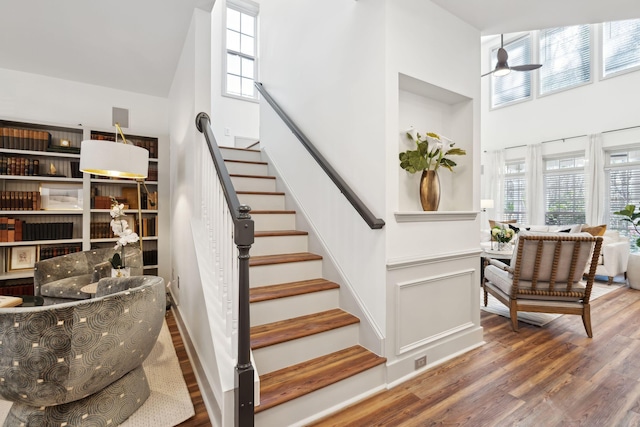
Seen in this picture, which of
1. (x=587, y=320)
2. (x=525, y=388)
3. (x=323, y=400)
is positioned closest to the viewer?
(x=323, y=400)

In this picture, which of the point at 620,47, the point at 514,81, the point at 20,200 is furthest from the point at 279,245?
the point at 514,81

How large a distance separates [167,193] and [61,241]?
123 cm

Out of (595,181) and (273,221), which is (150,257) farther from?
(595,181)

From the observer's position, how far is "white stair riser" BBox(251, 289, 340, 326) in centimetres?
209

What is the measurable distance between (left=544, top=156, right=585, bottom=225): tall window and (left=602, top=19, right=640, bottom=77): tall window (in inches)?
69.0

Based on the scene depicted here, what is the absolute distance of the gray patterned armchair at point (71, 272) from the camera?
2.72 metres

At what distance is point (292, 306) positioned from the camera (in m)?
2.21

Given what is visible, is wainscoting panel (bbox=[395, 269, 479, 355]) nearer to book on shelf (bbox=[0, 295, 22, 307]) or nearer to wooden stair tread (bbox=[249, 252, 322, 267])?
wooden stair tread (bbox=[249, 252, 322, 267])

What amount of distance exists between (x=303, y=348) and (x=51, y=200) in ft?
11.4

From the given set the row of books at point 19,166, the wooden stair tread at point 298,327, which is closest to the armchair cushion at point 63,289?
the row of books at point 19,166

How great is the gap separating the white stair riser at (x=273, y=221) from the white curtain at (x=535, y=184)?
21.4 ft

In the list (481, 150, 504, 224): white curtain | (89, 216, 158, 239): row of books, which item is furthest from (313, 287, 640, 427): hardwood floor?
(481, 150, 504, 224): white curtain

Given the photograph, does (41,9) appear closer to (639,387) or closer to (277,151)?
(277,151)

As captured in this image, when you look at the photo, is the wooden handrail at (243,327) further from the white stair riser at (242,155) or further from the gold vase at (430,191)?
the white stair riser at (242,155)
